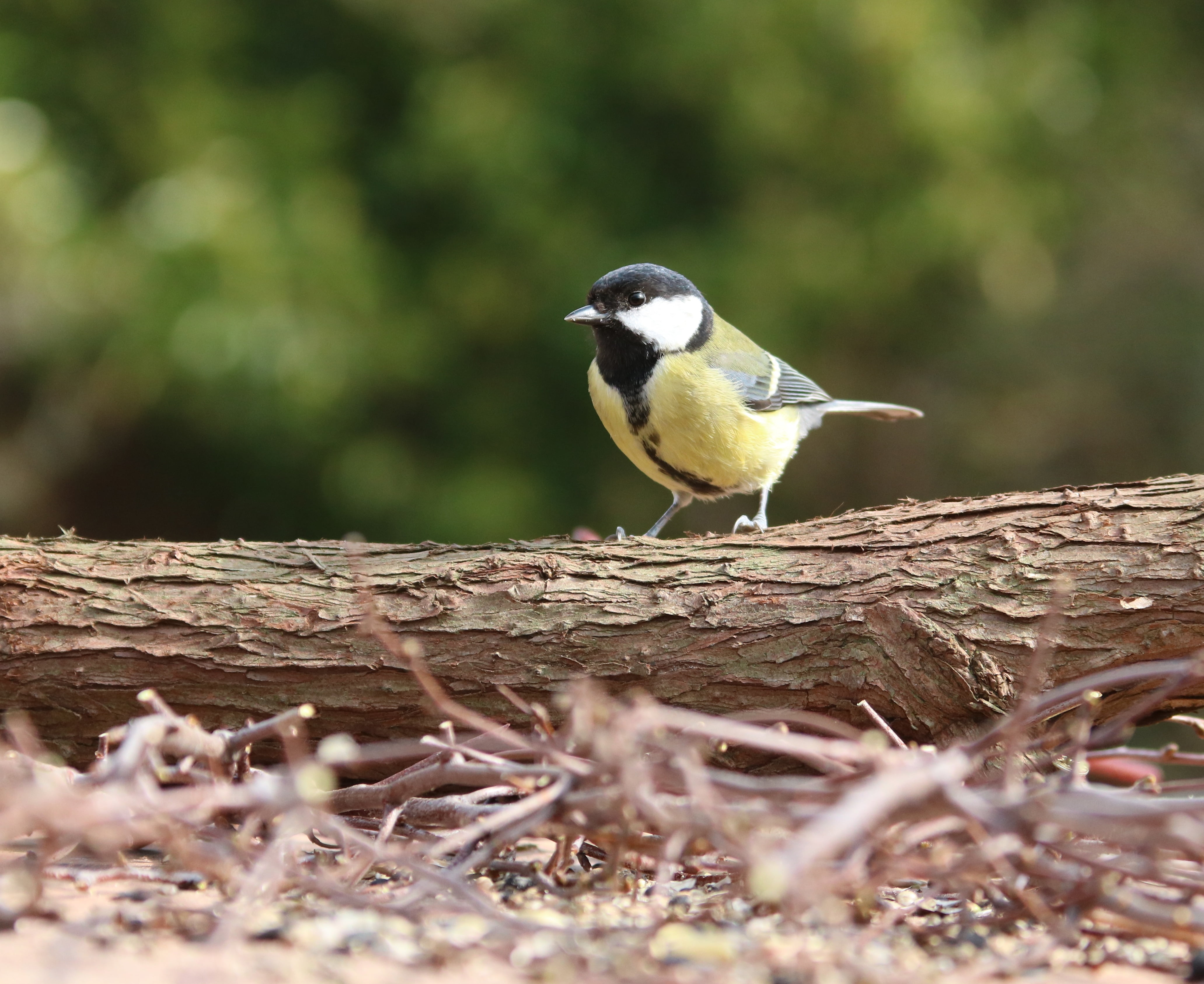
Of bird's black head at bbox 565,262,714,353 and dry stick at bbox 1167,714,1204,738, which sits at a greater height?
bird's black head at bbox 565,262,714,353

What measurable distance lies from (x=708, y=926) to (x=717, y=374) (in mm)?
1782

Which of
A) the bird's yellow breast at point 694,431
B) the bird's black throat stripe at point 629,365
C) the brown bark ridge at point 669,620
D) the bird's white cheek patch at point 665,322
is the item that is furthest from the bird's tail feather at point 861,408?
the brown bark ridge at point 669,620

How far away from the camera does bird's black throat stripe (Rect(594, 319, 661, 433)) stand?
9.57 ft

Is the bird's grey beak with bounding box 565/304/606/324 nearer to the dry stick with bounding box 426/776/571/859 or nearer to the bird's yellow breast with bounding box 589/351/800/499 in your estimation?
the bird's yellow breast with bounding box 589/351/800/499

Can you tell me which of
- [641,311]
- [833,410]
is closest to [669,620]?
[641,311]

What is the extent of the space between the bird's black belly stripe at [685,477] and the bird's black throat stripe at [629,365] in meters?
0.07

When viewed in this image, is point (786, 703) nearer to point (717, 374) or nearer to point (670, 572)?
point (670, 572)

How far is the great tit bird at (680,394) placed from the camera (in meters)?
2.90

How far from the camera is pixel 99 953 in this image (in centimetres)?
130

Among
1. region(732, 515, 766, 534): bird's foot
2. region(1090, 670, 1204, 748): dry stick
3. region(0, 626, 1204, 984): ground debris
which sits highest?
region(732, 515, 766, 534): bird's foot

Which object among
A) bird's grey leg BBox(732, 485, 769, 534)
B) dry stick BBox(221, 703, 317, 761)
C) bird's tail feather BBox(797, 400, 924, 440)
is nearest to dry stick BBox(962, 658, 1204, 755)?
dry stick BBox(221, 703, 317, 761)

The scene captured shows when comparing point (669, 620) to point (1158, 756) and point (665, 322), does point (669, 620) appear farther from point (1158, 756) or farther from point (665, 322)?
point (665, 322)

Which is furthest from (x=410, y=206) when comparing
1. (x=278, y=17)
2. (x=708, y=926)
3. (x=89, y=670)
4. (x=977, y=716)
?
(x=708, y=926)

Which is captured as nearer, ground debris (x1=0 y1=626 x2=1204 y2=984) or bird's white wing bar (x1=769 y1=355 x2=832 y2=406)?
ground debris (x1=0 y1=626 x2=1204 y2=984)
